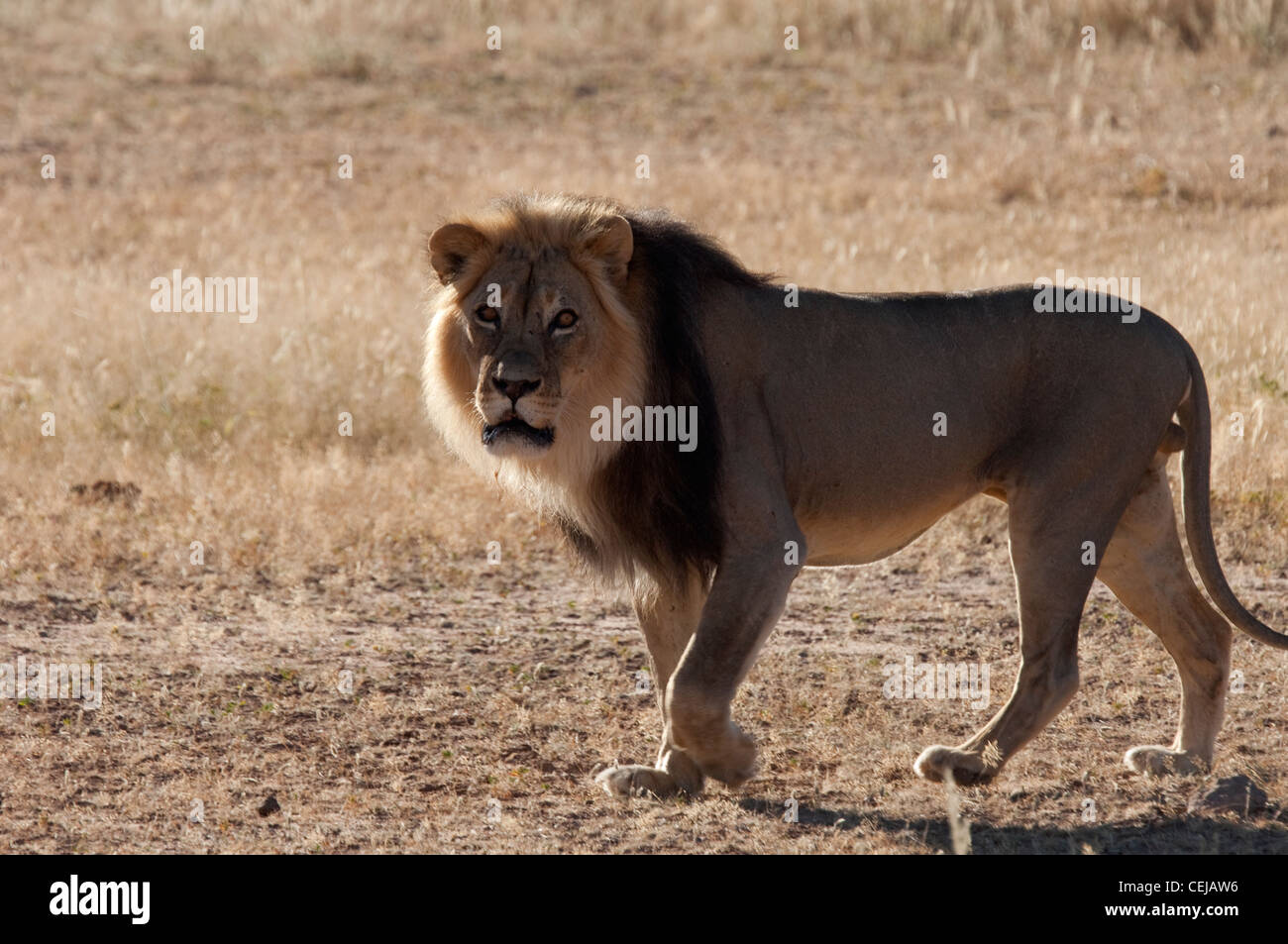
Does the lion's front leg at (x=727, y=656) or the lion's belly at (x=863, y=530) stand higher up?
the lion's belly at (x=863, y=530)

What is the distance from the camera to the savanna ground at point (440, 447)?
211 inches

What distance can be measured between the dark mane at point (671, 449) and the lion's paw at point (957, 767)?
3.21 feet

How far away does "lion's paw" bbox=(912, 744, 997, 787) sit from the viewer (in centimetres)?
525

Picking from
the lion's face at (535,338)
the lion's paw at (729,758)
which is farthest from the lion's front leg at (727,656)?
the lion's face at (535,338)

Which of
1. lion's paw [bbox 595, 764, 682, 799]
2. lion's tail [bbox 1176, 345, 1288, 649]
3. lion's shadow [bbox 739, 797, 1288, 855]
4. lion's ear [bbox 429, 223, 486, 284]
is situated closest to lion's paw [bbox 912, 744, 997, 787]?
lion's shadow [bbox 739, 797, 1288, 855]

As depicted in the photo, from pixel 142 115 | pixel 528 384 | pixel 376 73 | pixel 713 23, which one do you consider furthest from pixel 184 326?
pixel 713 23

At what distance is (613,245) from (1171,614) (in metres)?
2.39


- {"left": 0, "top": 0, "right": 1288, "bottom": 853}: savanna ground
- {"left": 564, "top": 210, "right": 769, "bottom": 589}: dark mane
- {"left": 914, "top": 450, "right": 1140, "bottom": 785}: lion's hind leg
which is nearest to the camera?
{"left": 564, "top": 210, "right": 769, "bottom": 589}: dark mane

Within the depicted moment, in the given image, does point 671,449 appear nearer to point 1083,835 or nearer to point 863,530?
point 863,530

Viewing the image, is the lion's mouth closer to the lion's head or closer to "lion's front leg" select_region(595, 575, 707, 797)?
the lion's head

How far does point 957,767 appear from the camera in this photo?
5.26m

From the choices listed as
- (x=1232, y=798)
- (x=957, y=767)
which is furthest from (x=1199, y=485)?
(x=957, y=767)

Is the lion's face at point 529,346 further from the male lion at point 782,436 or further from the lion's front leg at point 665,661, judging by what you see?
the lion's front leg at point 665,661
